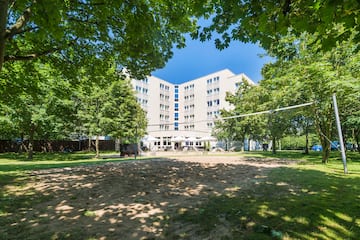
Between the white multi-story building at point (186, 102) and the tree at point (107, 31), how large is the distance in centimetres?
3937

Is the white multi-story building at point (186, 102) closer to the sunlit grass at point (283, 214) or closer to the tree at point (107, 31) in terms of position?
the tree at point (107, 31)

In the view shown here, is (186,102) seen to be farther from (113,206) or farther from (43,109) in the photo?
(113,206)

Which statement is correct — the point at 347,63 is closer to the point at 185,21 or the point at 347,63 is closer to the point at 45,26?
the point at 185,21

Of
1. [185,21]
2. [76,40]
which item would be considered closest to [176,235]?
[185,21]

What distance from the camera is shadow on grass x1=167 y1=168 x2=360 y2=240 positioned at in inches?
131

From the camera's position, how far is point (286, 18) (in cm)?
305

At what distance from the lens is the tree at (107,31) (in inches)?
194

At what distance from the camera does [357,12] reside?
2.43 m

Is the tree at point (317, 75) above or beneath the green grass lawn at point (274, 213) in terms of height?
above

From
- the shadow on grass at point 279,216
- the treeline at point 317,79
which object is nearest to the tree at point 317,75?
the treeline at point 317,79

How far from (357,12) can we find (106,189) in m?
7.05

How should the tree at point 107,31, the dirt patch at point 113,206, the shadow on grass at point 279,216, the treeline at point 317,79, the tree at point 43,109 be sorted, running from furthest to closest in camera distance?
the tree at point 43,109 → the treeline at point 317,79 → the tree at point 107,31 → the dirt patch at point 113,206 → the shadow on grass at point 279,216

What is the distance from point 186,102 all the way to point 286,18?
57471 mm

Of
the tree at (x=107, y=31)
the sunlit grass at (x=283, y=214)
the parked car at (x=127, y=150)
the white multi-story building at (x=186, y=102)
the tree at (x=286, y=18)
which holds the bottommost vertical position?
the sunlit grass at (x=283, y=214)
